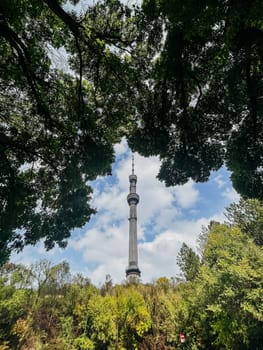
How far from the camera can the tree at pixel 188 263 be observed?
2345 cm

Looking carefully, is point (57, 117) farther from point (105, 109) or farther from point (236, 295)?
point (236, 295)

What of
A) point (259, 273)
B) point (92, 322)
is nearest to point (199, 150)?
point (259, 273)

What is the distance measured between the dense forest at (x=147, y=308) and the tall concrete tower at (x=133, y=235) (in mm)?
26392

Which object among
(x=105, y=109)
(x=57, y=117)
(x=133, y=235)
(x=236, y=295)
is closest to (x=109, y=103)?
(x=105, y=109)

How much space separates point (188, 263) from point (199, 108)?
22.6 meters

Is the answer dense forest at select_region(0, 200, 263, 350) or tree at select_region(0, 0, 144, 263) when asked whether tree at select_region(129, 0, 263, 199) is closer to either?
tree at select_region(0, 0, 144, 263)

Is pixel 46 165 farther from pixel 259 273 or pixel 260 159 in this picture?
pixel 259 273

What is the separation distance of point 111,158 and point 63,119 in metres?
1.61

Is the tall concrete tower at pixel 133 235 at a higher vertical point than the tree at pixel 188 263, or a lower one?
higher

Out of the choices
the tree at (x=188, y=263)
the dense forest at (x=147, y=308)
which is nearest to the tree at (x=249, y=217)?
the dense forest at (x=147, y=308)

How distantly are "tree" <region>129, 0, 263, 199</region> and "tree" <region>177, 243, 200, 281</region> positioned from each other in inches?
741

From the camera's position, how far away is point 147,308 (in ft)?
67.1

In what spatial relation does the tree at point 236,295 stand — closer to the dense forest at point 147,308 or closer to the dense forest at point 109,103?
the dense forest at point 147,308

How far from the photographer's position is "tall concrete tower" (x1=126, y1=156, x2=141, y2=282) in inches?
2089
